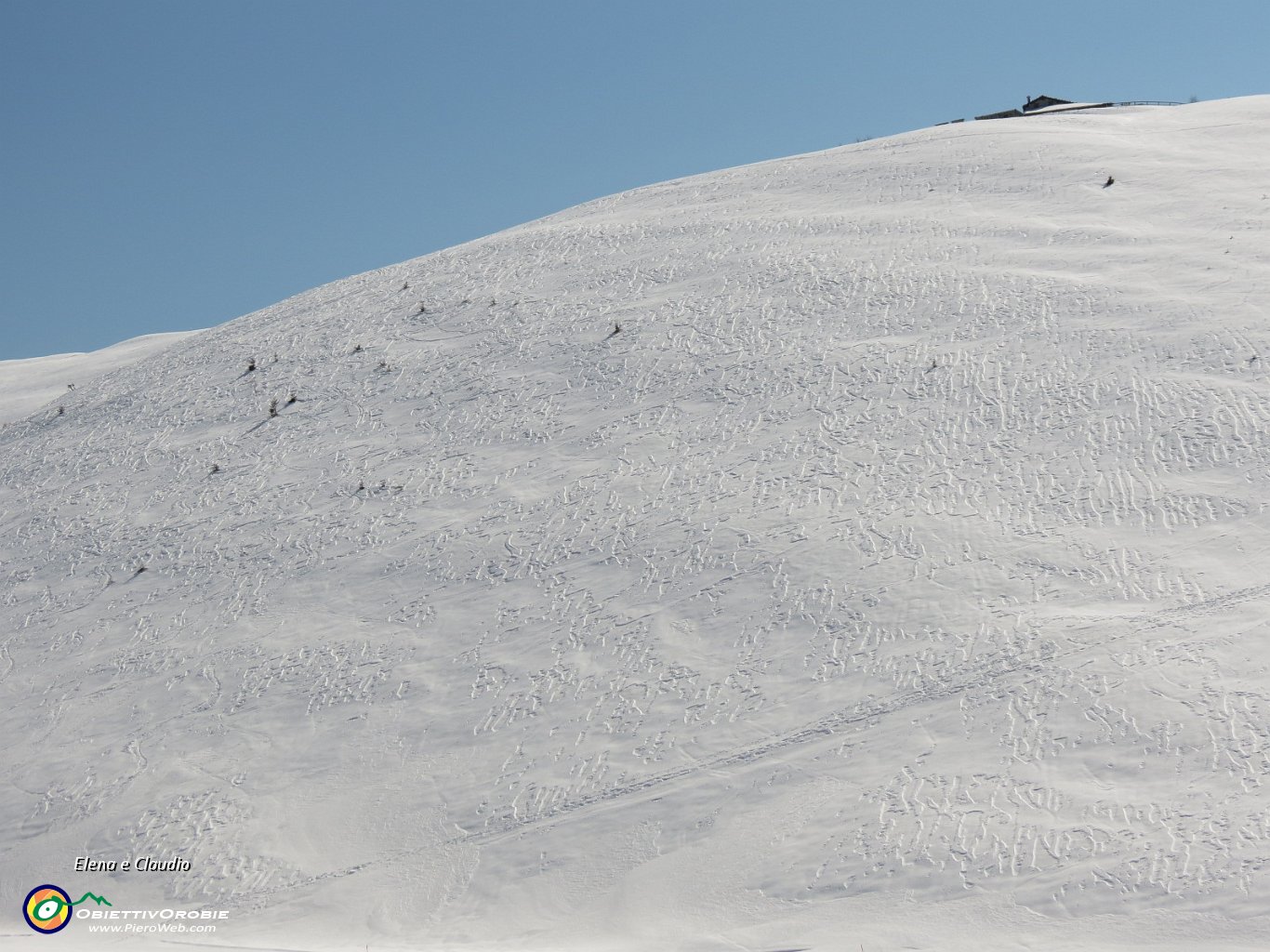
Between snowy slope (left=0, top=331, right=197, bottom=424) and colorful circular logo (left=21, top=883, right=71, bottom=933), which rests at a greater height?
snowy slope (left=0, top=331, right=197, bottom=424)

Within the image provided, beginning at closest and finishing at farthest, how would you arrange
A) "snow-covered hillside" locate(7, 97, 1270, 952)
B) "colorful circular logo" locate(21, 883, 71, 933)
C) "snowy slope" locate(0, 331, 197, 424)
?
"snow-covered hillside" locate(7, 97, 1270, 952) < "colorful circular logo" locate(21, 883, 71, 933) < "snowy slope" locate(0, 331, 197, 424)

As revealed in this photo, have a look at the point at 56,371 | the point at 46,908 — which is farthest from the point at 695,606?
the point at 56,371

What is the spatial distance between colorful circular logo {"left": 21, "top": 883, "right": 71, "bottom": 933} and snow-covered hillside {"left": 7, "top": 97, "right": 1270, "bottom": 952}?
174 millimetres

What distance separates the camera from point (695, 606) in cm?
1202

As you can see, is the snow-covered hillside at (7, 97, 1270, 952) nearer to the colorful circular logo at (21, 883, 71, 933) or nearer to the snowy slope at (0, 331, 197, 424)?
the colorful circular logo at (21, 883, 71, 933)

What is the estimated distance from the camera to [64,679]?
42.6 feet

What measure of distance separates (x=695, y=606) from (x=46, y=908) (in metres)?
5.93

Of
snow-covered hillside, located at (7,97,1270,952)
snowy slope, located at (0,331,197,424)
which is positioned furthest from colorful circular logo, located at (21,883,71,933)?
snowy slope, located at (0,331,197,424)

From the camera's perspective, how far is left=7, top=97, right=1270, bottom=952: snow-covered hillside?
899 centimetres

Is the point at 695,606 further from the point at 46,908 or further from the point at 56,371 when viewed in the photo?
the point at 56,371

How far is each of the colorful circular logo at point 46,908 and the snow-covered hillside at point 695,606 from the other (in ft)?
0.57

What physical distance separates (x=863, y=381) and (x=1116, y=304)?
3697mm

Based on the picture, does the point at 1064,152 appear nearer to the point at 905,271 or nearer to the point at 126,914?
the point at 905,271

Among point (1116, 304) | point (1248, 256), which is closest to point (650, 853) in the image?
point (1116, 304)
